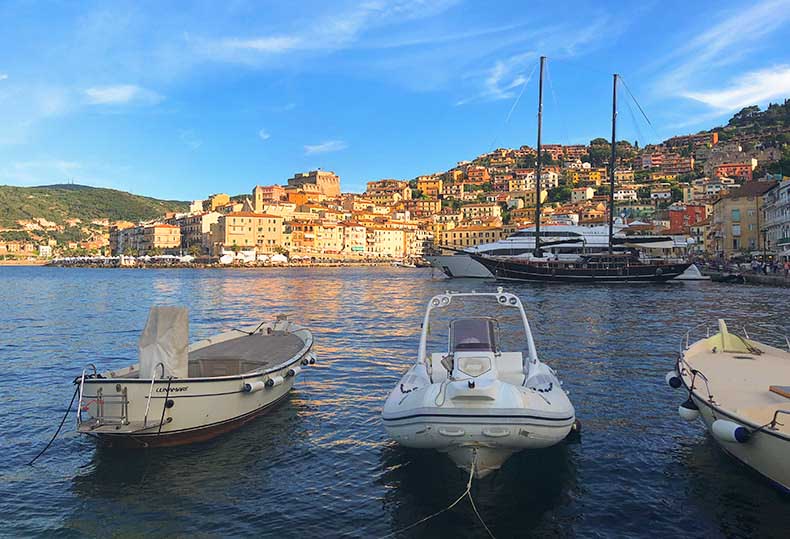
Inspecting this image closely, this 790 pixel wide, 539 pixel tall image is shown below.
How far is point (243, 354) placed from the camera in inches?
506

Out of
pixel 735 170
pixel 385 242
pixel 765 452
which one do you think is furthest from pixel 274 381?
pixel 735 170

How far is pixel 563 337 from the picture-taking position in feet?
69.6

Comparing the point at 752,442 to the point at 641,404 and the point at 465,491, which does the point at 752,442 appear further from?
the point at 641,404

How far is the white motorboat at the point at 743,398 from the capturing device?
261 inches

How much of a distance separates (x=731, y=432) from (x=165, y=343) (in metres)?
7.96

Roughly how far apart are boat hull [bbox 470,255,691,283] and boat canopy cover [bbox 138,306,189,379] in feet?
163

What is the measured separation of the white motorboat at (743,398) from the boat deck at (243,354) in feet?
25.1

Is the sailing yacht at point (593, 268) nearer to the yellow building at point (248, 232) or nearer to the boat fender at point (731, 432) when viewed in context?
the boat fender at point (731, 432)

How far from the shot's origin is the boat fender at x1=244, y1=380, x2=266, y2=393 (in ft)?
32.8

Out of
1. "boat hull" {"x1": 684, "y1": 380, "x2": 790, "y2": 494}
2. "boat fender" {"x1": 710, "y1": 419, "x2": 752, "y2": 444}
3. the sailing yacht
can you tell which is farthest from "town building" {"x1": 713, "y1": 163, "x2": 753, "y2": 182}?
"boat fender" {"x1": 710, "y1": 419, "x2": 752, "y2": 444}

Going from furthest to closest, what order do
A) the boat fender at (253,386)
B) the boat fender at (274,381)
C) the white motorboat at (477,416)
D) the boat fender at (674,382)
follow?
1. the boat fender at (274,381)
2. the boat fender at (253,386)
3. the boat fender at (674,382)
4. the white motorboat at (477,416)

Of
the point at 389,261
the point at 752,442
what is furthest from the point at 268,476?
the point at 389,261

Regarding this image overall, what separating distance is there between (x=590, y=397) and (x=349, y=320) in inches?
677

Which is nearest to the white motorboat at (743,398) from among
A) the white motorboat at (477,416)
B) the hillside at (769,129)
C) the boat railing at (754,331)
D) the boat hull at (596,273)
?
the white motorboat at (477,416)
